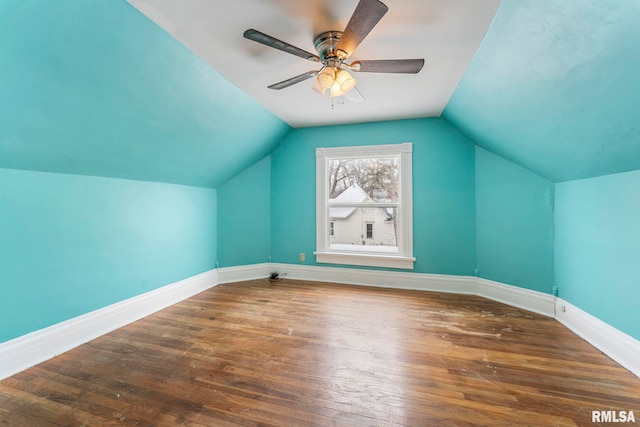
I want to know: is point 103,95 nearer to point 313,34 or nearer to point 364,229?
point 313,34

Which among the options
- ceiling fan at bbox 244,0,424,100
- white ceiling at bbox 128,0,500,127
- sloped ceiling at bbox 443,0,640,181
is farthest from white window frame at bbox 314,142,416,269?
ceiling fan at bbox 244,0,424,100

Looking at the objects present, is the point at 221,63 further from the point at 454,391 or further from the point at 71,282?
the point at 454,391

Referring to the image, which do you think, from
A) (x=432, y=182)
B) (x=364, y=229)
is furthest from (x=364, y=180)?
(x=432, y=182)

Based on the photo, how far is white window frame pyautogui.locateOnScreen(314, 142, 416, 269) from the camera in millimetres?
3480

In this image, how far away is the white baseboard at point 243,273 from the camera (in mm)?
3750

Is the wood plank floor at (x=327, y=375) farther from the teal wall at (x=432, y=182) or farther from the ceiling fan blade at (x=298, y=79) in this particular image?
the ceiling fan blade at (x=298, y=79)

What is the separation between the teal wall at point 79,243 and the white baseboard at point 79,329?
6 cm

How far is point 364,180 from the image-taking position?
3768mm

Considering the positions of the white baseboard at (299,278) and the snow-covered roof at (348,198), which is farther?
the snow-covered roof at (348,198)

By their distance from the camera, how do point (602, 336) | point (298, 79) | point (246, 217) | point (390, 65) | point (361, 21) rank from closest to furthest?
point (361, 21), point (390, 65), point (298, 79), point (602, 336), point (246, 217)

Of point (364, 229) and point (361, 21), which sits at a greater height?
point (361, 21)

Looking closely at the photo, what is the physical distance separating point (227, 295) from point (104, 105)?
2.38 m

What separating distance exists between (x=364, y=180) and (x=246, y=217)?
1904mm

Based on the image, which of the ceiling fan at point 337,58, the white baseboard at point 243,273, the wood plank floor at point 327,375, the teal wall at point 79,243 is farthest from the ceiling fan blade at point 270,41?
the white baseboard at point 243,273
